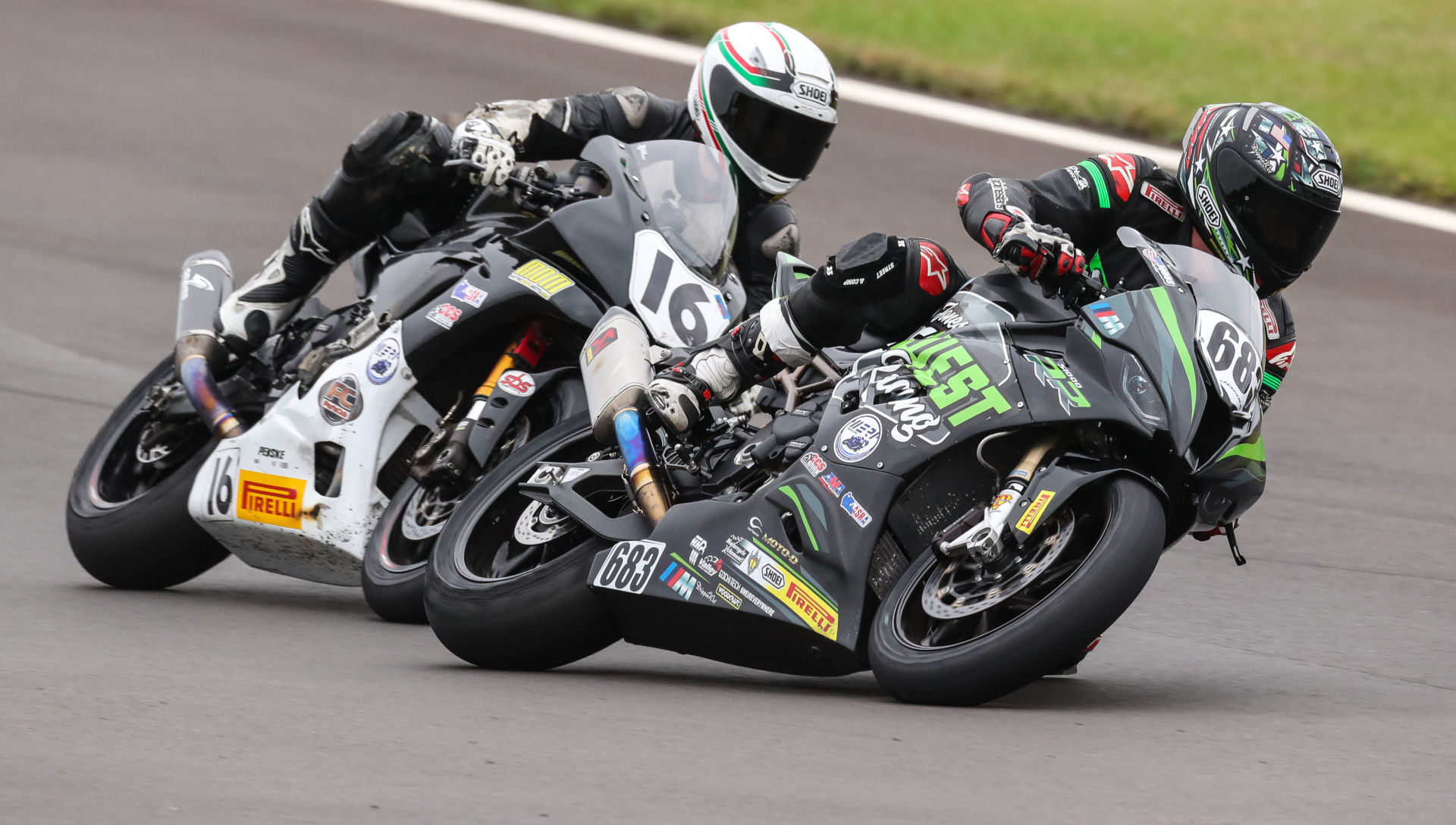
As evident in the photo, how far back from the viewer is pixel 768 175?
6.10m

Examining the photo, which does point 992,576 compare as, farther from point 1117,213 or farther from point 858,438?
point 1117,213

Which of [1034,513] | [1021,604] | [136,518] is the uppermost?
[1034,513]

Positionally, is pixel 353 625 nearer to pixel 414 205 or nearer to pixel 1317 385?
pixel 414 205

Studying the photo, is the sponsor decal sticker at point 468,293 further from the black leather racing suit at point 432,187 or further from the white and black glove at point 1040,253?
the white and black glove at point 1040,253

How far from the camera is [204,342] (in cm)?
636

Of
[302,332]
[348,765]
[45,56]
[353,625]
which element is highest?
[348,765]

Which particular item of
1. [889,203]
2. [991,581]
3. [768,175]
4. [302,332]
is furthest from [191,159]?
[991,581]

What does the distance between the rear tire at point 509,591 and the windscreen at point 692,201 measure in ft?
2.55

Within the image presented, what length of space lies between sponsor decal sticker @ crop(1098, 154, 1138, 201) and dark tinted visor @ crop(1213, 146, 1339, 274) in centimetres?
27

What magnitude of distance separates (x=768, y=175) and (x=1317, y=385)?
4371mm

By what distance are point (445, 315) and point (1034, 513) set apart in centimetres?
201

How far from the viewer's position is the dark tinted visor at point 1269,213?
500cm

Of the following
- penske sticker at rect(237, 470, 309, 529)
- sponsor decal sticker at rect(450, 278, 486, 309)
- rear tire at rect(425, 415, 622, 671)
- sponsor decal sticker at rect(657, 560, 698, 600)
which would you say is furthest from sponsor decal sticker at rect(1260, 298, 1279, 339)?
penske sticker at rect(237, 470, 309, 529)

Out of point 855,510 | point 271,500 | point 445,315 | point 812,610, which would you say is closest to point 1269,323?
point 855,510
